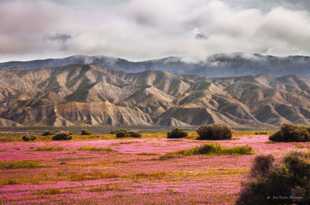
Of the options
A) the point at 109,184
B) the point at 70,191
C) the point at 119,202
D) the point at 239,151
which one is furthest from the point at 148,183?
the point at 239,151

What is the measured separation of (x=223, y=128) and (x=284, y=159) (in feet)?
239

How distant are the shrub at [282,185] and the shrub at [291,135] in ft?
190

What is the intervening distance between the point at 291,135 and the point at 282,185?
61.4 meters

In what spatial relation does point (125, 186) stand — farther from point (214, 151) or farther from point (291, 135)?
point (291, 135)

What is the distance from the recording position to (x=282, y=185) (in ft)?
56.6

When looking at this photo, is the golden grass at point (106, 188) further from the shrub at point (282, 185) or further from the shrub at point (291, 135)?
the shrub at point (291, 135)

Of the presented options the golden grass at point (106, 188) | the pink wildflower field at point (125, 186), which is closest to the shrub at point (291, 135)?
the pink wildflower field at point (125, 186)

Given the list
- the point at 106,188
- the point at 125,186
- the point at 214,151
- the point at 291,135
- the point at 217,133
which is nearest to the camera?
the point at 106,188

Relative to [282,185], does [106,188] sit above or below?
below

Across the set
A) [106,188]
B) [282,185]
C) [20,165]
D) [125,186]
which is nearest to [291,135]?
[20,165]

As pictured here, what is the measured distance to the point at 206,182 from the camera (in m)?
26.2

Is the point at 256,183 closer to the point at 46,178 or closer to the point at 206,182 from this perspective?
the point at 206,182

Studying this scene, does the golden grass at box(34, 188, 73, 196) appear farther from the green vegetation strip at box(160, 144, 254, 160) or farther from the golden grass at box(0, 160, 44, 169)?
the green vegetation strip at box(160, 144, 254, 160)

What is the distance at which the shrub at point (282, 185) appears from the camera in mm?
16781
